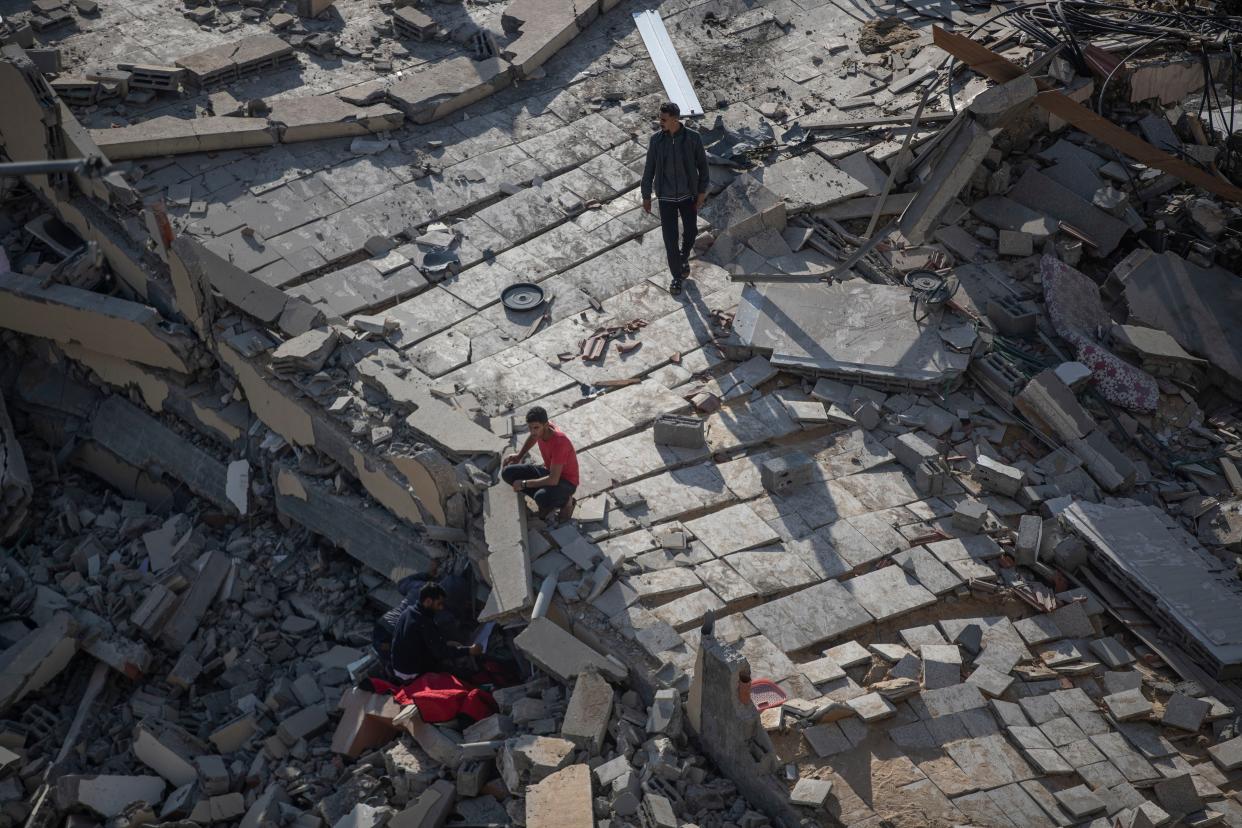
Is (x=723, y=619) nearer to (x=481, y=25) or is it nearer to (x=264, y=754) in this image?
(x=264, y=754)

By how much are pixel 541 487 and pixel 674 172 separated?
3.13m

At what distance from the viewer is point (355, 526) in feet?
30.3

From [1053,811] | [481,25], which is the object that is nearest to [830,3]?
[481,25]

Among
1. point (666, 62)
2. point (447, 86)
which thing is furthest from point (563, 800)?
point (666, 62)

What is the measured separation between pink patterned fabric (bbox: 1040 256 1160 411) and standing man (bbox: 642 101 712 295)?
320 cm

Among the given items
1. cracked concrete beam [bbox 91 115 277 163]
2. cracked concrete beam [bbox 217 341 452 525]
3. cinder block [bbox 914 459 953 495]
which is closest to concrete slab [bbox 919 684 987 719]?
cinder block [bbox 914 459 953 495]

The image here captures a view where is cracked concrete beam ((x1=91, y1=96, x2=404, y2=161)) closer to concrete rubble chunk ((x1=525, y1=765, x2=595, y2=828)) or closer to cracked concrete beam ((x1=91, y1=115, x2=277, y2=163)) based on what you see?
cracked concrete beam ((x1=91, y1=115, x2=277, y2=163))

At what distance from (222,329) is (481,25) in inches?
224

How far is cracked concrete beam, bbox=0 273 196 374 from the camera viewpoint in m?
9.93

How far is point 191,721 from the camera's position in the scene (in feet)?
29.1

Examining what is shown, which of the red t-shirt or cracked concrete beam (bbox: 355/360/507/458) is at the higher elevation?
the red t-shirt

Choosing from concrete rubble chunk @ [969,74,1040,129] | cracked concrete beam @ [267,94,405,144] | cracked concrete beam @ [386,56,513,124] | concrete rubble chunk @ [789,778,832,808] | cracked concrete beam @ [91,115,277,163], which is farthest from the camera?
cracked concrete beam @ [386,56,513,124]

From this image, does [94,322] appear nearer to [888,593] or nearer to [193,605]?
[193,605]

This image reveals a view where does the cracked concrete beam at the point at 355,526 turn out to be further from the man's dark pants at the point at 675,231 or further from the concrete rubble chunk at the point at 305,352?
the man's dark pants at the point at 675,231
